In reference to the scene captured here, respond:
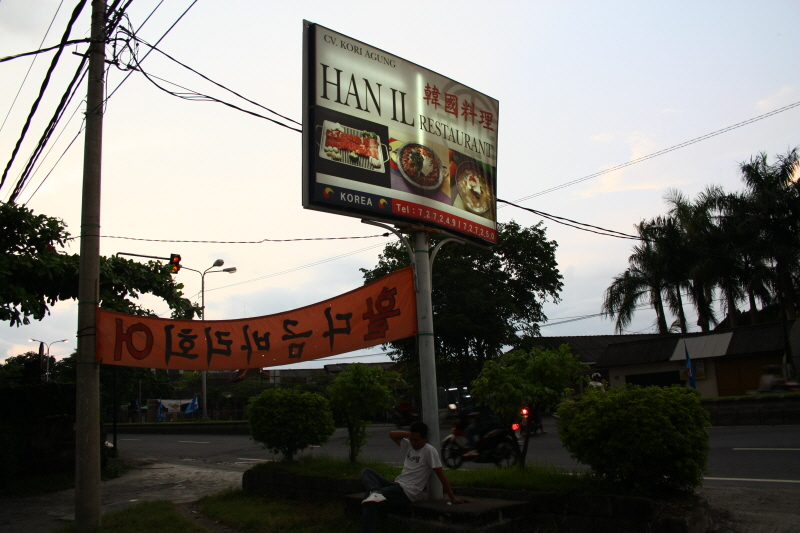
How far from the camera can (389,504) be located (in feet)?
21.4

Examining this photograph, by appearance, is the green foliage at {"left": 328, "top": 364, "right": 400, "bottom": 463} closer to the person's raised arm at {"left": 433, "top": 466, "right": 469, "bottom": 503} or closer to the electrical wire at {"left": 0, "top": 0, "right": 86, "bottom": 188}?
the person's raised arm at {"left": 433, "top": 466, "right": 469, "bottom": 503}

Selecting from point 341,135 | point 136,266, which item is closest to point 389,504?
point 341,135

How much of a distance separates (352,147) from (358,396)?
441cm

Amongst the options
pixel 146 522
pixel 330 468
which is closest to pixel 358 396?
pixel 330 468

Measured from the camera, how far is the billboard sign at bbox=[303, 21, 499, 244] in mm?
7258

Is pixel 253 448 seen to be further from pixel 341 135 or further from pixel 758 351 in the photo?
pixel 758 351

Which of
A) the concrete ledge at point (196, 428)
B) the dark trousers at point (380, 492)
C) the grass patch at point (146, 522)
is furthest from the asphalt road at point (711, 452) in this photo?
the dark trousers at point (380, 492)

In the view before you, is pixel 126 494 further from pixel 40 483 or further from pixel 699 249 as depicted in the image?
pixel 699 249

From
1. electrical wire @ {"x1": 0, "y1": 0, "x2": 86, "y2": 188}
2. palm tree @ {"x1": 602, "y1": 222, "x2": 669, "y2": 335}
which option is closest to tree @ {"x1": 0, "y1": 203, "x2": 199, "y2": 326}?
electrical wire @ {"x1": 0, "y1": 0, "x2": 86, "y2": 188}

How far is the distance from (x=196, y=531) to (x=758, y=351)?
27.1m

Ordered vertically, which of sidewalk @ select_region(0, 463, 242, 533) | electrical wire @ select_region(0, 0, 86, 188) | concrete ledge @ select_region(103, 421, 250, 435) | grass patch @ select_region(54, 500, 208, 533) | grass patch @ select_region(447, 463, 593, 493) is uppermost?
electrical wire @ select_region(0, 0, 86, 188)

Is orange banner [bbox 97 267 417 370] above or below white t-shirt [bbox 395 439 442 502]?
above

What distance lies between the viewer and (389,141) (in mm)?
7809

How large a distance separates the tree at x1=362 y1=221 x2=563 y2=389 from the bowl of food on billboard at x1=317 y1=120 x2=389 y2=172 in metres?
25.7
